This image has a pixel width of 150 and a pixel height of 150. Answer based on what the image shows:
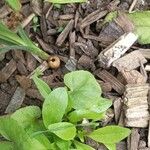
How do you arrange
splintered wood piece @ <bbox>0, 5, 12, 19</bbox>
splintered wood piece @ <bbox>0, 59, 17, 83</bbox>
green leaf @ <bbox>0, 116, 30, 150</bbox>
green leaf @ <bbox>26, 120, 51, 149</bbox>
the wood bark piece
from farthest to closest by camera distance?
splintered wood piece @ <bbox>0, 5, 12, 19</bbox>
splintered wood piece @ <bbox>0, 59, 17, 83</bbox>
the wood bark piece
green leaf @ <bbox>26, 120, 51, 149</bbox>
green leaf @ <bbox>0, 116, 30, 150</bbox>

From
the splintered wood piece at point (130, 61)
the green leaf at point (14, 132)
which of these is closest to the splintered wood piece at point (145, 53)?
the splintered wood piece at point (130, 61)

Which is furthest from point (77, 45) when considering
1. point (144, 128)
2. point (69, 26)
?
point (144, 128)

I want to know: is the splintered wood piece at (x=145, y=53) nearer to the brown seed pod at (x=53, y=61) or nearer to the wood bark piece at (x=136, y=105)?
the wood bark piece at (x=136, y=105)

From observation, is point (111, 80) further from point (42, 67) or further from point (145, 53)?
point (42, 67)

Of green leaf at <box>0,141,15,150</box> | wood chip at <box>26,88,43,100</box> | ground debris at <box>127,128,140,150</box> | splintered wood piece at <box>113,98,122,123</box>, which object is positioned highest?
wood chip at <box>26,88,43,100</box>

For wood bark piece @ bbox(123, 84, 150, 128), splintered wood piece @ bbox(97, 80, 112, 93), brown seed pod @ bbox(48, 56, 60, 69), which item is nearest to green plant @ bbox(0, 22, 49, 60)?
brown seed pod @ bbox(48, 56, 60, 69)

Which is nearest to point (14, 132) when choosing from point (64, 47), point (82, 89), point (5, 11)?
point (82, 89)

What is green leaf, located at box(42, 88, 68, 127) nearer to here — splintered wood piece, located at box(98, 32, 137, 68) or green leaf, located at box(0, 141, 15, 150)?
green leaf, located at box(0, 141, 15, 150)
